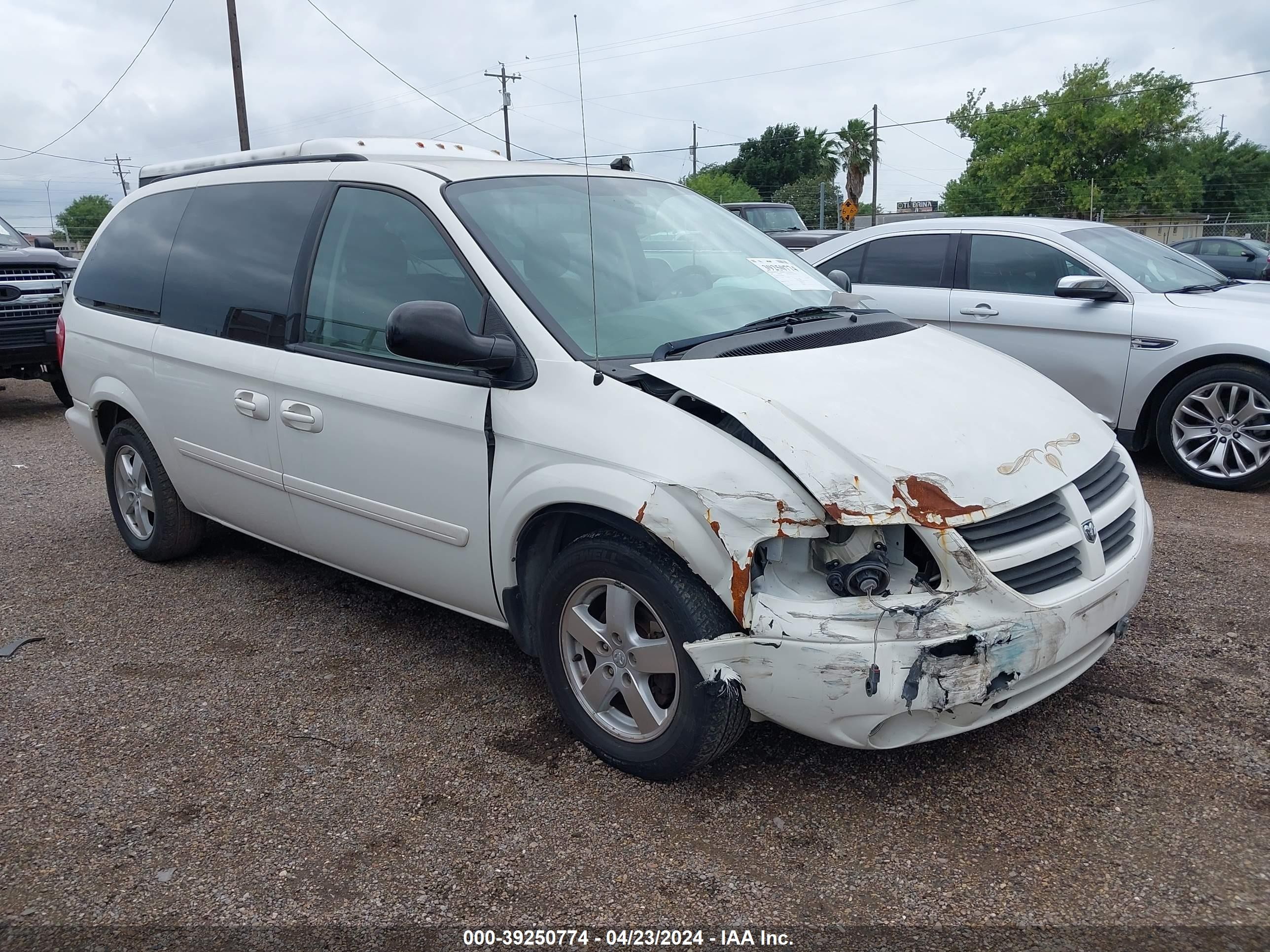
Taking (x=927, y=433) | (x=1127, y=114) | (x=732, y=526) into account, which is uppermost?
(x=1127, y=114)

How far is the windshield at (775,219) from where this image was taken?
60.8 feet

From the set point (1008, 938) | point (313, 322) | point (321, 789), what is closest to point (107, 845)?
point (321, 789)

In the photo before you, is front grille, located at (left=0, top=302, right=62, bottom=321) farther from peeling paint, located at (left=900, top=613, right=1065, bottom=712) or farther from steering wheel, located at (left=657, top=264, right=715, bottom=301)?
peeling paint, located at (left=900, top=613, right=1065, bottom=712)

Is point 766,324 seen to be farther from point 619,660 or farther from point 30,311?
point 30,311

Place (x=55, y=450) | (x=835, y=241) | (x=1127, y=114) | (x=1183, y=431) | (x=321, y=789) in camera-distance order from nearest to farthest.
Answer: (x=321, y=789) → (x=1183, y=431) → (x=835, y=241) → (x=55, y=450) → (x=1127, y=114)

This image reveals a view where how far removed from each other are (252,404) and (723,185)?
220ft

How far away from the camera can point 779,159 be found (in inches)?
2982

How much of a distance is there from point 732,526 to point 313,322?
6.56 ft

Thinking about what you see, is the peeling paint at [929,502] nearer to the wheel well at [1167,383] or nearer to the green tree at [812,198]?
the wheel well at [1167,383]

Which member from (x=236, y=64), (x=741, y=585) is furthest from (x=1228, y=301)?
(x=236, y=64)

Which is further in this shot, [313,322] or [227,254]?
[227,254]

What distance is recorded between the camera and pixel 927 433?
2.72 m

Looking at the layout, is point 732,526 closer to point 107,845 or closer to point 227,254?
point 107,845

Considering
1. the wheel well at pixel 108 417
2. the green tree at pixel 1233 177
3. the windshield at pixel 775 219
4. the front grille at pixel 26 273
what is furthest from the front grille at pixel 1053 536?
the green tree at pixel 1233 177
